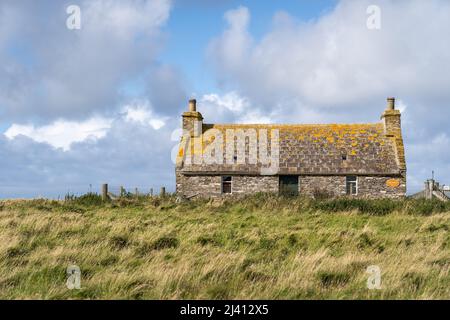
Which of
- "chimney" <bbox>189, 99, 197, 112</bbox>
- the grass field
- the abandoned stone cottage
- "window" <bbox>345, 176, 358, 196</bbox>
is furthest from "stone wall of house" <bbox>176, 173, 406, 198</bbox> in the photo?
the grass field

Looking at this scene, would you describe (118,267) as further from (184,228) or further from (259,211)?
(259,211)

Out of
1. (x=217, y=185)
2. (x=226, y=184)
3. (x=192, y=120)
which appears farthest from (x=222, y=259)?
(x=192, y=120)

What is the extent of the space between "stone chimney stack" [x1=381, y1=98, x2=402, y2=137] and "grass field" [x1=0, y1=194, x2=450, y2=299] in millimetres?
15892

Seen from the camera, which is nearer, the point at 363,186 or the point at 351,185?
the point at 363,186

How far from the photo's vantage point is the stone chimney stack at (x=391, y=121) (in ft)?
98.3

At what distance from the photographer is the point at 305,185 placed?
2772cm

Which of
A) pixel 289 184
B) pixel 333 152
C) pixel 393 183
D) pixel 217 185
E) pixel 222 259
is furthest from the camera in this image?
pixel 333 152

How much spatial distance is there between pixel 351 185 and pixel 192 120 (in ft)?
36.1

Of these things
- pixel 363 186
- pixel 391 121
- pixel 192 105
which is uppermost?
pixel 192 105

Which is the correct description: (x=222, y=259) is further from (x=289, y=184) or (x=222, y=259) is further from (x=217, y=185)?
(x=289, y=184)

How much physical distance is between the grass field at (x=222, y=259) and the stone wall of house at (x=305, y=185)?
1238 centimetres
